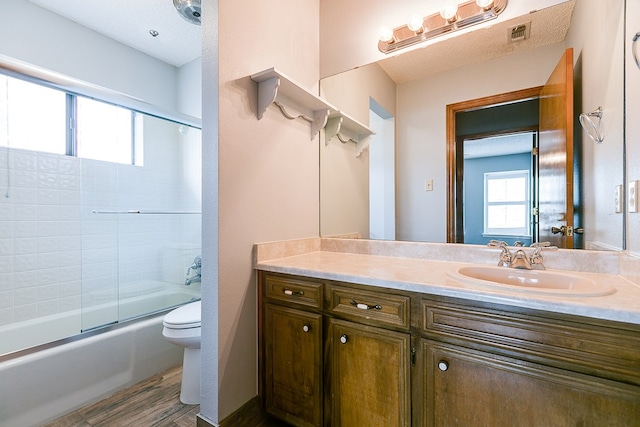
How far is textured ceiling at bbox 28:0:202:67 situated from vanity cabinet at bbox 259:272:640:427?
7.41ft

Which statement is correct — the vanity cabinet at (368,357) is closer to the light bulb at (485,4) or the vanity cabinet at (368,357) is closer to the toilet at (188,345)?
the toilet at (188,345)

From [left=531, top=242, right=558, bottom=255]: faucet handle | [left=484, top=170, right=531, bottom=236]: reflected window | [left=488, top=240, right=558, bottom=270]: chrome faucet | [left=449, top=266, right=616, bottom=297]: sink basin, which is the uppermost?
[left=484, top=170, right=531, bottom=236]: reflected window

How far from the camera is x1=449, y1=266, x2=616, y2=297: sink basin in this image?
88cm

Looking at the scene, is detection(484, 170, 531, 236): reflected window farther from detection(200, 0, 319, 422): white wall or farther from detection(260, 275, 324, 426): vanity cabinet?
detection(200, 0, 319, 422): white wall

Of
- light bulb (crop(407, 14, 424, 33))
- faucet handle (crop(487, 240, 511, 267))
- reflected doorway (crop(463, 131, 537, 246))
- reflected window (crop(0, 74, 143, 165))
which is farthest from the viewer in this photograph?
reflected window (crop(0, 74, 143, 165))

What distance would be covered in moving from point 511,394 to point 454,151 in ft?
3.85

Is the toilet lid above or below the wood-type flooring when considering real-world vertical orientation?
above

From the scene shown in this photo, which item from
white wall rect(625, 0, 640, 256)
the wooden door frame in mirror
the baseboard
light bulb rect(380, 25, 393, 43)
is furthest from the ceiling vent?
the baseboard

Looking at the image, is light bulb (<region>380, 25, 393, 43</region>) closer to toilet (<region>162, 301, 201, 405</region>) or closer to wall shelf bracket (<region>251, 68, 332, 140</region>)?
wall shelf bracket (<region>251, 68, 332, 140</region>)

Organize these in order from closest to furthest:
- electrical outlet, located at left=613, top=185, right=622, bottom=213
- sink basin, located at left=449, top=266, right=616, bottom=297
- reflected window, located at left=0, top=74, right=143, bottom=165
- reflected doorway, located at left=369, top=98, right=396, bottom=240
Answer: sink basin, located at left=449, top=266, right=616, bottom=297 < electrical outlet, located at left=613, top=185, right=622, bottom=213 < reflected doorway, located at left=369, top=98, right=396, bottom=240 < reflected window, located at left=0, top=74, right=143, bottom=165

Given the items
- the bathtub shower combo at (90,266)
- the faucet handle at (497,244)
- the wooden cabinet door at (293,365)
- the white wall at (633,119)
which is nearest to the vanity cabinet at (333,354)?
the wooden cabinet door at (293,365)

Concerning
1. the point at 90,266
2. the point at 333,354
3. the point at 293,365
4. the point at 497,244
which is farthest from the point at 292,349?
the point at 90,266

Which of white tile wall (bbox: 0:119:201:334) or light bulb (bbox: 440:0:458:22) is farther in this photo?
white tile wall (bbox: 0:119:201:334)

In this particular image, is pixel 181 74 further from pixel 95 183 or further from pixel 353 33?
pixel 353 33
